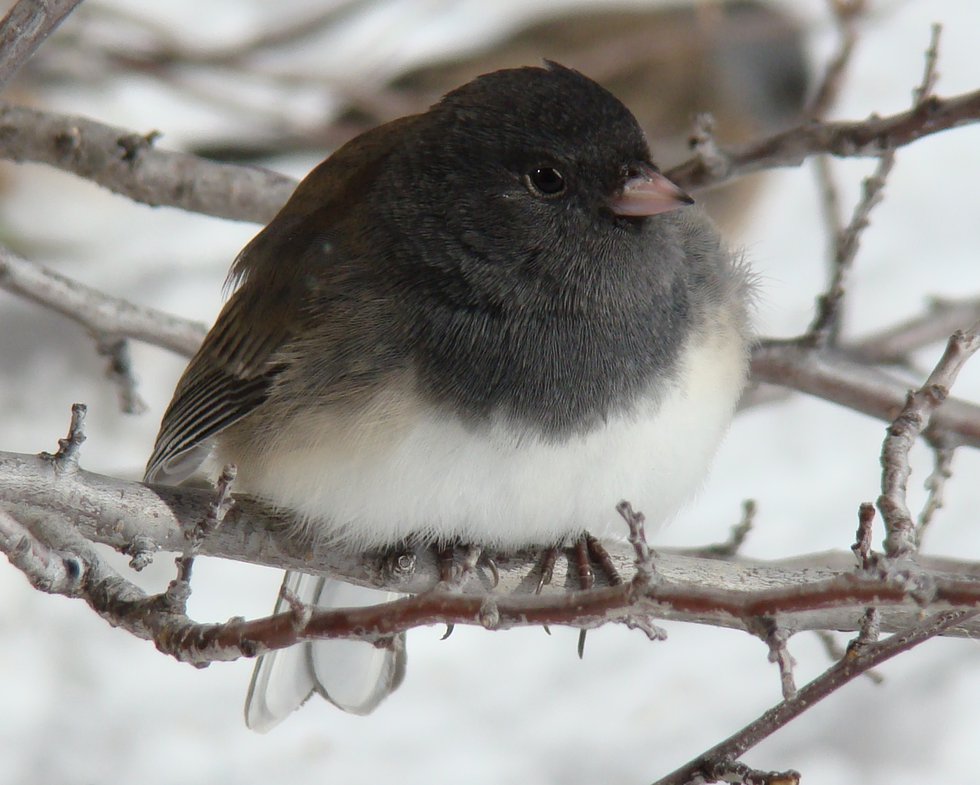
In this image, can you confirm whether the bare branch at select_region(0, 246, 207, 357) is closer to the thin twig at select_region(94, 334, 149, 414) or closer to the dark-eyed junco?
the thin twig at select_region(94, 334, 149, 414)

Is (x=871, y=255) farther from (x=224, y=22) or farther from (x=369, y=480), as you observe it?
(x=369, y=480)

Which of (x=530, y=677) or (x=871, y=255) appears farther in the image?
(x=871, y=255)

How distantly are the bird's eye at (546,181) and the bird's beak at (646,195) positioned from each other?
3.4 inches

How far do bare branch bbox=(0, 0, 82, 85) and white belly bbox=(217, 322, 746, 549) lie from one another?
2.18 feet

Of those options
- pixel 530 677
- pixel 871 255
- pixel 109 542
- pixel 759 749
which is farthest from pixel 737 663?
pixel 109 542

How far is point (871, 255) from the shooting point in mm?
4250

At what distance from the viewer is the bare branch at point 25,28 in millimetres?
1511

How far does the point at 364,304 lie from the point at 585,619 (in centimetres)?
84

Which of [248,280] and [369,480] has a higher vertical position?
[248,280]

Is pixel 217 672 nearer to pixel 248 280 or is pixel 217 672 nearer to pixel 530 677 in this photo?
pixel 530 677

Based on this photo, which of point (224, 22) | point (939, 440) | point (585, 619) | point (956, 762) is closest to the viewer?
point (585, 619)

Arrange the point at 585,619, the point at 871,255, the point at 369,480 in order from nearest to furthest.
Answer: the point at 585,619 → the point at 369,480 → the point at 871,255

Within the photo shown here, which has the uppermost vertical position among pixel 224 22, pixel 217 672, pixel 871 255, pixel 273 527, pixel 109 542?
pixel 224 22

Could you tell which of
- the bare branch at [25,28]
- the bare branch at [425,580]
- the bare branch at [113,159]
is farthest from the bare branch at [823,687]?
the bare branch at [113,159]
